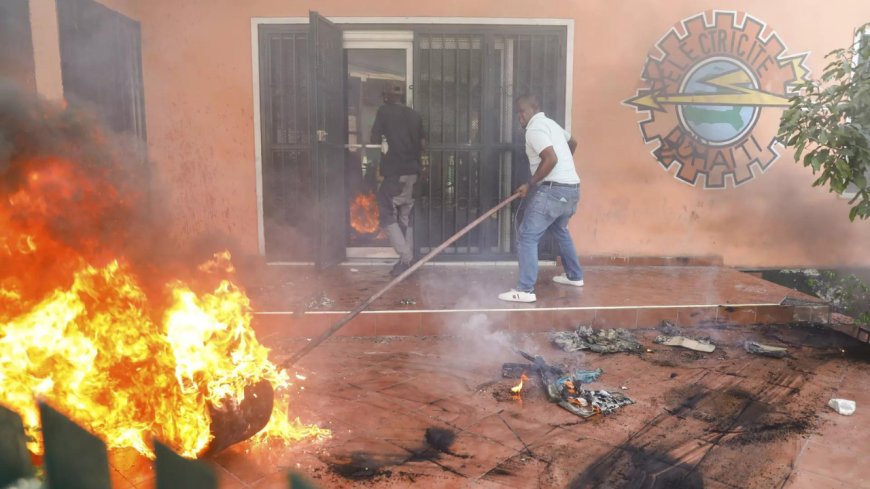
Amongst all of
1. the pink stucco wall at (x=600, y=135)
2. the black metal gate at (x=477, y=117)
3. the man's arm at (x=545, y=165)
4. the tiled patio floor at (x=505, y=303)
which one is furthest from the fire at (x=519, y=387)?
the pink stucco wall at (x=600, y=135)

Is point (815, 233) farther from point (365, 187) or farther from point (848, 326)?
point (365, 187)

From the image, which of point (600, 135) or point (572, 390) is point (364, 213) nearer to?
point (600, 135)

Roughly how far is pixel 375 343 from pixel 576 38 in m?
4.47

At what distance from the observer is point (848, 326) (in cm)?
558

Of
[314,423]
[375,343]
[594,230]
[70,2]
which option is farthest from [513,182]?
[70,2]

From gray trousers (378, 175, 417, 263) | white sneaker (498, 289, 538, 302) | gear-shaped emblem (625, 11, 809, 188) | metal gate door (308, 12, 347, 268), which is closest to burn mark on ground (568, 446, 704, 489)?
white sneaker (498, 289, 538, 302)

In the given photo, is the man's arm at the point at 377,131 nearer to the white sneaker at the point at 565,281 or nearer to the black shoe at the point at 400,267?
the black shoe at the point at 400,267

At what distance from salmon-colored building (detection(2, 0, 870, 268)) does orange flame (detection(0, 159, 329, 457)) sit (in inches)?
129

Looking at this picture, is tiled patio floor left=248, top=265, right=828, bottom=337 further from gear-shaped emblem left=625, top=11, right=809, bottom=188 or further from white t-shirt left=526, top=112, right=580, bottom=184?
gear-shaped emblem left=625, top=11, right=809, bottom=188

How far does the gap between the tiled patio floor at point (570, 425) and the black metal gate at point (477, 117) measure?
266 centimetres

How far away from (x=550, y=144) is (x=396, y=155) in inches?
79.0

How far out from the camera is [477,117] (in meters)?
7.21

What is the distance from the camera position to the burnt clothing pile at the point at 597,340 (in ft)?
15.9

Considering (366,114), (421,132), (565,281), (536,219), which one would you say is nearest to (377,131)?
(421,132)
